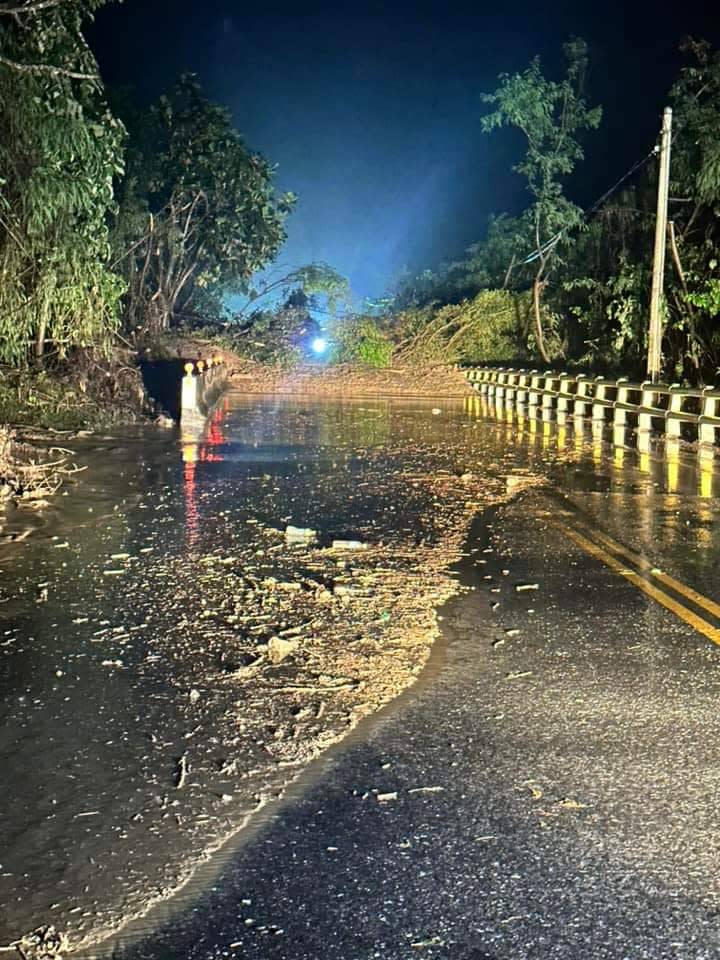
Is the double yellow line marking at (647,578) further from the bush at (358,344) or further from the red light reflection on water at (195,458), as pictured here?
the bush at (358,344)

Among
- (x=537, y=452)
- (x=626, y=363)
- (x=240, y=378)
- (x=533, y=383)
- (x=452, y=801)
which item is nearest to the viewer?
(x=452, y=801)

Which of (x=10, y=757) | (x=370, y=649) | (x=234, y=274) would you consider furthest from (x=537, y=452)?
(x=234, y=274)

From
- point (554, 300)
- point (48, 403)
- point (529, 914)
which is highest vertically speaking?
point (554, 300)

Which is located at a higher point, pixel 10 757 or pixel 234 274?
pixel 234 274

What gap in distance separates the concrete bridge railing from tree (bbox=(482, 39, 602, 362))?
22.9 metres

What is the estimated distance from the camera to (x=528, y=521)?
1297 cm

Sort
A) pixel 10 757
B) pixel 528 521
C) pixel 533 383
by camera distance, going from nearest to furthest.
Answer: pixel 10 757 → pixel 528 521 → pixel 533 383

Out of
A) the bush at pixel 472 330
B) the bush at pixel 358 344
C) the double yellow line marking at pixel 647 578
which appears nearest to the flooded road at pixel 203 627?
the double yellow line marking at pixel 647 578

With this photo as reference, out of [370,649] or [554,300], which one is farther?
[554,300]

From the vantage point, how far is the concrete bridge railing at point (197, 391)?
24.7 metres

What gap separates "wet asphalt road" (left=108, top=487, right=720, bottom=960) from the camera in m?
3.96

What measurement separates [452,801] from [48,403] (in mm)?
18006

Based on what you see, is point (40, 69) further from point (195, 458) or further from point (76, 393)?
point (76, 393)

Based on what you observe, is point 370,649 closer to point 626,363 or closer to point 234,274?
point 626,363
